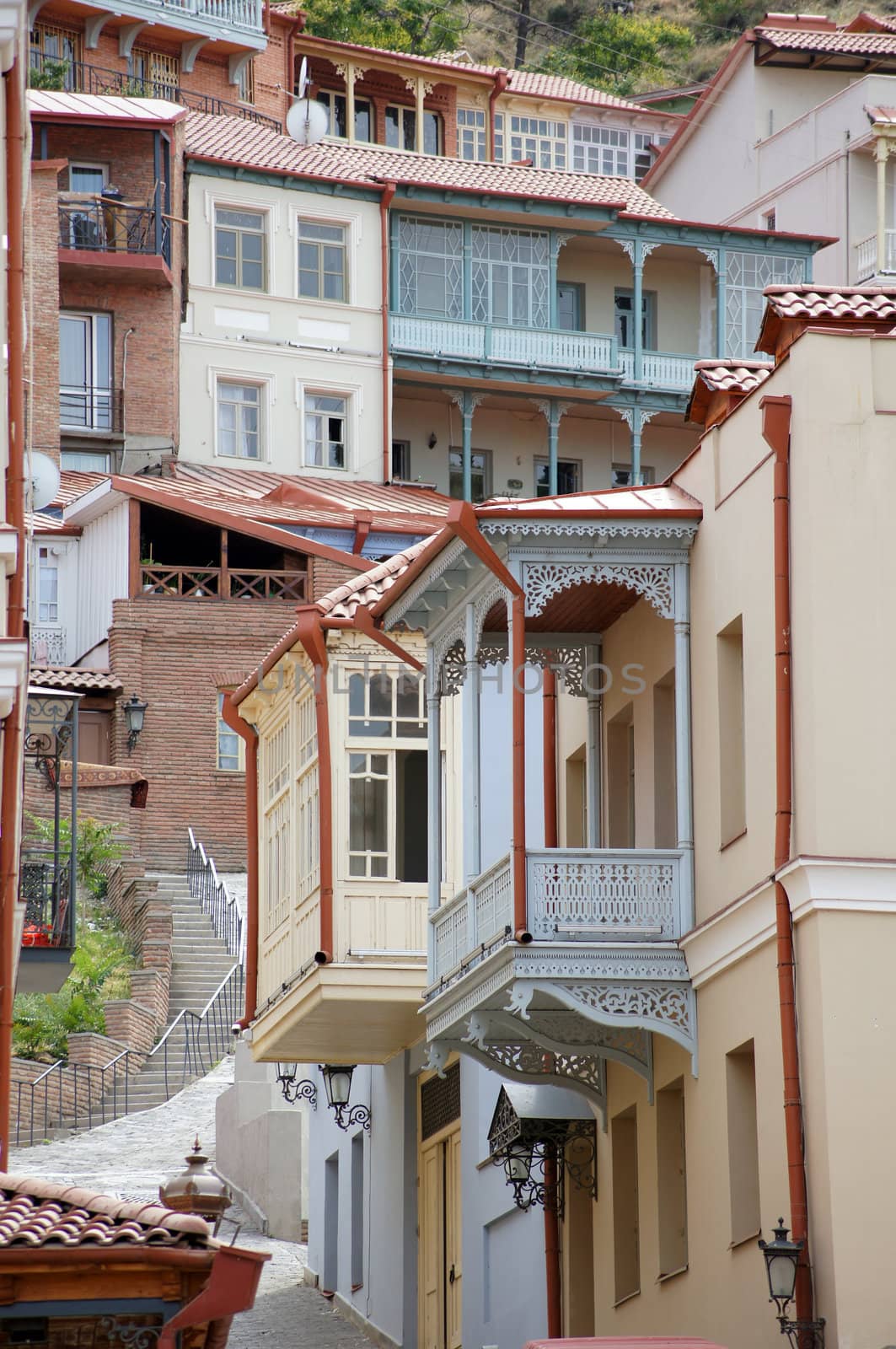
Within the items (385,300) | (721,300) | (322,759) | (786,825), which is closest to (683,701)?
(786,825)

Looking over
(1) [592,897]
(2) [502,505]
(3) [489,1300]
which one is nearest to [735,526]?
(2) [502,505]

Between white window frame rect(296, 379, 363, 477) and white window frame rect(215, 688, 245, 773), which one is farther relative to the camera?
white window frame rect(296, 379, 363, 477)

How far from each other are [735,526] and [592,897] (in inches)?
103

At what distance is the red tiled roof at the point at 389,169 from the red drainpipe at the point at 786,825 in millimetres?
35893

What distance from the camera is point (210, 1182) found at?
11.6 metres

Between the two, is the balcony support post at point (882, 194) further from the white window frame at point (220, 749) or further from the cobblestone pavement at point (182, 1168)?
the cobblestone pavement at point (182, 1168)

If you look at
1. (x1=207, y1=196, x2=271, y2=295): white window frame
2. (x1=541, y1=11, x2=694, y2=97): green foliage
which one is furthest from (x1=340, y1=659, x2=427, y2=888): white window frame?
(x1=541, y1=11, x2=694, y2=97): green foliage

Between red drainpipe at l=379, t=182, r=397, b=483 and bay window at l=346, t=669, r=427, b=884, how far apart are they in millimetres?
27917

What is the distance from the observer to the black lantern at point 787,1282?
13234mm

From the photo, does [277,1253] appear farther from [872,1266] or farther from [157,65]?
[157,65]

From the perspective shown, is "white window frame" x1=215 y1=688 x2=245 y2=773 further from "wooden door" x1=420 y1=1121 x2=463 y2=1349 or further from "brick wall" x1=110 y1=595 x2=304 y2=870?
"wooden door" x1=420 y1=1121 x2=463 y2=1349

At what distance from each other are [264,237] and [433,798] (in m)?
32.2

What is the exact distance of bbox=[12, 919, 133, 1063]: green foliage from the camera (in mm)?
36062

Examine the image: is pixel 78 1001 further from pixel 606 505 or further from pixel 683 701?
pixel 606 505
